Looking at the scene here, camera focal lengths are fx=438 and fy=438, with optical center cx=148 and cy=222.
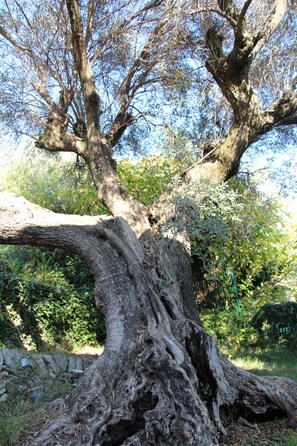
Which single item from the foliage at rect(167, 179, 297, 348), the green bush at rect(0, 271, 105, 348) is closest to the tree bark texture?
the green bush at rect(0, 271, 105, 348)

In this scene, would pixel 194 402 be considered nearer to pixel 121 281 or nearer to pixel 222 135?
pixel 121 281

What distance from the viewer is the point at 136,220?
691cm

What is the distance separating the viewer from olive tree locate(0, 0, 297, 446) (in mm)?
3924

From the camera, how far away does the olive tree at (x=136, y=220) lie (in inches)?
154

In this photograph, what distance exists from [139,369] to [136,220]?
3.10 metres

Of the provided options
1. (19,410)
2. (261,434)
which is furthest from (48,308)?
(261,434)

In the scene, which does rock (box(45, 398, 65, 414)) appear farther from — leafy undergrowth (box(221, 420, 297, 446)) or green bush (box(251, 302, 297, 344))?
green bush (box(251, 302, 297, 344))

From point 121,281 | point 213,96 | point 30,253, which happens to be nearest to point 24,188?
point 30,253

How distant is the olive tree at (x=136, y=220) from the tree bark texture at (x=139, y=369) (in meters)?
0.01

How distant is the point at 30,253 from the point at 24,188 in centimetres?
393

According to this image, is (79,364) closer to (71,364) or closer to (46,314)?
(71,364)

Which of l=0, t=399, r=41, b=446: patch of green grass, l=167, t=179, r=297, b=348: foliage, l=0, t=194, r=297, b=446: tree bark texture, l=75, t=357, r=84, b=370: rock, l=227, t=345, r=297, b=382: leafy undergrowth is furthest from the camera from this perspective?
l=167, t=179, r=297, b=348: foliage

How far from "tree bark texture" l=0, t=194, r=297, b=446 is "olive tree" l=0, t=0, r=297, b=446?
0.01m

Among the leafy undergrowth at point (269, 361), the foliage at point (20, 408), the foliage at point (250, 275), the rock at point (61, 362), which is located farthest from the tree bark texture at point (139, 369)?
the foliage at point (250, 275)
